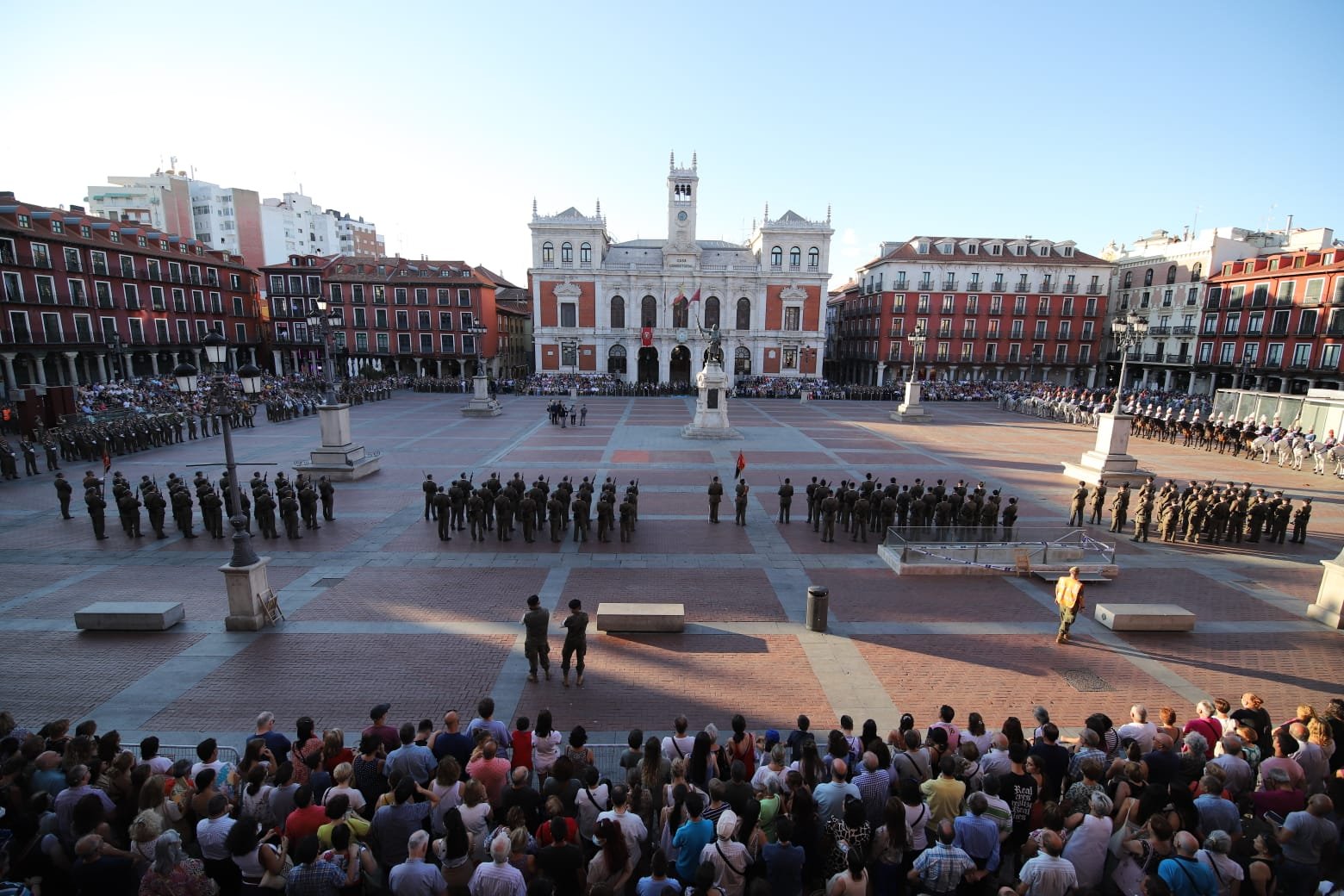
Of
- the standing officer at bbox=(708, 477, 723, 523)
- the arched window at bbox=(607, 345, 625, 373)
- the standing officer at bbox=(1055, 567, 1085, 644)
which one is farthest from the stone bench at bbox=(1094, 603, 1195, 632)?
the arched window at bbox=(607, 345, 625, 373)

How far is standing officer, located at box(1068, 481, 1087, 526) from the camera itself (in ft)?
56.3

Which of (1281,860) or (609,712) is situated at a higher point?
(1281,860)

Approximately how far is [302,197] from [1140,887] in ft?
385

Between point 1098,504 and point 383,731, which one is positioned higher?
point 383,731

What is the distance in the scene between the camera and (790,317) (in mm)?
62188

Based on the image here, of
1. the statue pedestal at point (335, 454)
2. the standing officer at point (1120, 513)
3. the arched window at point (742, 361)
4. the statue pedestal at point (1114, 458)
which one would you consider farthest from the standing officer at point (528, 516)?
the arched window at point (742, 361)

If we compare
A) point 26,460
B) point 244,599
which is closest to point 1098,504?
point 244,599

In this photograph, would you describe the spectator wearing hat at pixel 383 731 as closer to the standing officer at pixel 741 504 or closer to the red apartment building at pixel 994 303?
the standing officer at pixel 741 504

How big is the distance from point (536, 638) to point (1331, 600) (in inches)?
544

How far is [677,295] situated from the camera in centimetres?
6134

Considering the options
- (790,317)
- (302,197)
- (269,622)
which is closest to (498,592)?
(269,622)

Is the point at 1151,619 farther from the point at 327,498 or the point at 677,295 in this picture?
the point at 677,295

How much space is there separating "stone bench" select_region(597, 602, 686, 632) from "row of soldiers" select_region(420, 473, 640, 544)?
15.6 feet

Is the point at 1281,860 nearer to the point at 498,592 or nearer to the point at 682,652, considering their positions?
the point at 682,652
